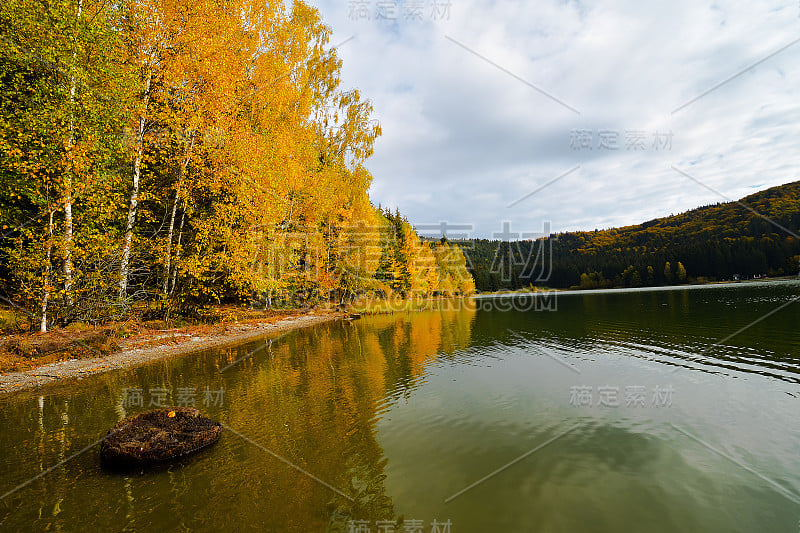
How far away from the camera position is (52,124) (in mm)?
12398

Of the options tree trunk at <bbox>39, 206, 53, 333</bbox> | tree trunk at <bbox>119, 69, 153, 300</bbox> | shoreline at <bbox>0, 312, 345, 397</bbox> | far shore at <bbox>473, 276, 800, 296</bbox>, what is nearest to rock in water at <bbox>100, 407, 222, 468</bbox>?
shoreline at <bbox>0, 312, 345, 397</bbox>

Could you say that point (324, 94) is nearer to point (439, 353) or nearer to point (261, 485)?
point (439, 353)

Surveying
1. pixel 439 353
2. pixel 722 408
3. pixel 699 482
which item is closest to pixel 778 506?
pixel 699 482

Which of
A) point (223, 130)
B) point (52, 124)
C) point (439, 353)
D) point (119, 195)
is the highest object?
point (223, 130)

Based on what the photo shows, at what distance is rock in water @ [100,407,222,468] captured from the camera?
20.7ft

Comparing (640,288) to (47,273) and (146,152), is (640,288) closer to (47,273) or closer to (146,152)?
(146,152)

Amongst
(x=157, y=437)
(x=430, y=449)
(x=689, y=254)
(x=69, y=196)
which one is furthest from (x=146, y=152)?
(x=689, y=254)

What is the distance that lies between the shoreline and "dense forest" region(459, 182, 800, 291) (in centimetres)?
8193

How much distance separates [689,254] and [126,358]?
153 m

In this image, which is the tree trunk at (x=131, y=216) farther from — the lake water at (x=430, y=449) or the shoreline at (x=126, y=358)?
the lake water at (x=430, y=449)

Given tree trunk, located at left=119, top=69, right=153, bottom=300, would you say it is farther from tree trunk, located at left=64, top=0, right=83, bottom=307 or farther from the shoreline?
the shoreline

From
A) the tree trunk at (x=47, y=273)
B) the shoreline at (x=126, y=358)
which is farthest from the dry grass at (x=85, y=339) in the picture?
the tree trunk at (x=47, y=273)

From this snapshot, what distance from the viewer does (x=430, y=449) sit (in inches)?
285

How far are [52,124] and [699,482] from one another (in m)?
20.6
